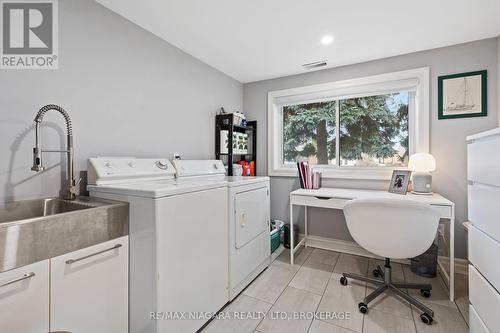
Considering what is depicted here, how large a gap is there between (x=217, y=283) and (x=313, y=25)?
7.22 feet

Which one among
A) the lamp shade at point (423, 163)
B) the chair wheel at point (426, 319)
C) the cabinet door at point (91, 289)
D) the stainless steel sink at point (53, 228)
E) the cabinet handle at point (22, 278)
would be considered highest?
the lamp shade at point (423, 163)

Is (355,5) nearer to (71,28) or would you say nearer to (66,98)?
(71,28)

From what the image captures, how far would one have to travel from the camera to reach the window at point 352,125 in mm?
2445

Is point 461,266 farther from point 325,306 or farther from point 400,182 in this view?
point 325,306

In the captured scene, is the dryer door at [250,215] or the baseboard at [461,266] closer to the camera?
the dryer door at [250,215]

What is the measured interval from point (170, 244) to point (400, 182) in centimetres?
227

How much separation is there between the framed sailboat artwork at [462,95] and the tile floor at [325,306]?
1579mm

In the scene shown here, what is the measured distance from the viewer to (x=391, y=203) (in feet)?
5.01

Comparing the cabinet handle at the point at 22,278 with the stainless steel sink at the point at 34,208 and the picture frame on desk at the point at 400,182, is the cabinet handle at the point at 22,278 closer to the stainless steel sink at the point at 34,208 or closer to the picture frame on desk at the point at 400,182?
the stainless steel sink at the point at 34,208

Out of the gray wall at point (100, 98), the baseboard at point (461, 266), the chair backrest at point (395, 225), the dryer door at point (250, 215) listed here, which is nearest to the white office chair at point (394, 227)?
the chair backrest at point (395, 225)

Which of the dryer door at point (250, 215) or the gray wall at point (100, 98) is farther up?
the gray wall at point (100, 98)

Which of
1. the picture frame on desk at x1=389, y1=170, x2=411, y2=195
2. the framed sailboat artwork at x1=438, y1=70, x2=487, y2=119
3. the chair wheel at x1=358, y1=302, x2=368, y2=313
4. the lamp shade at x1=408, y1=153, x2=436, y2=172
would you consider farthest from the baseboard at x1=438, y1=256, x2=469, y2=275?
the framed sailboat artwork at x1=438, y1=70, x2=487, y2=119

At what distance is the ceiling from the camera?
164 cm

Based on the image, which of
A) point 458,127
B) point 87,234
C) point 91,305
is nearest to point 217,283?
point 91,305
